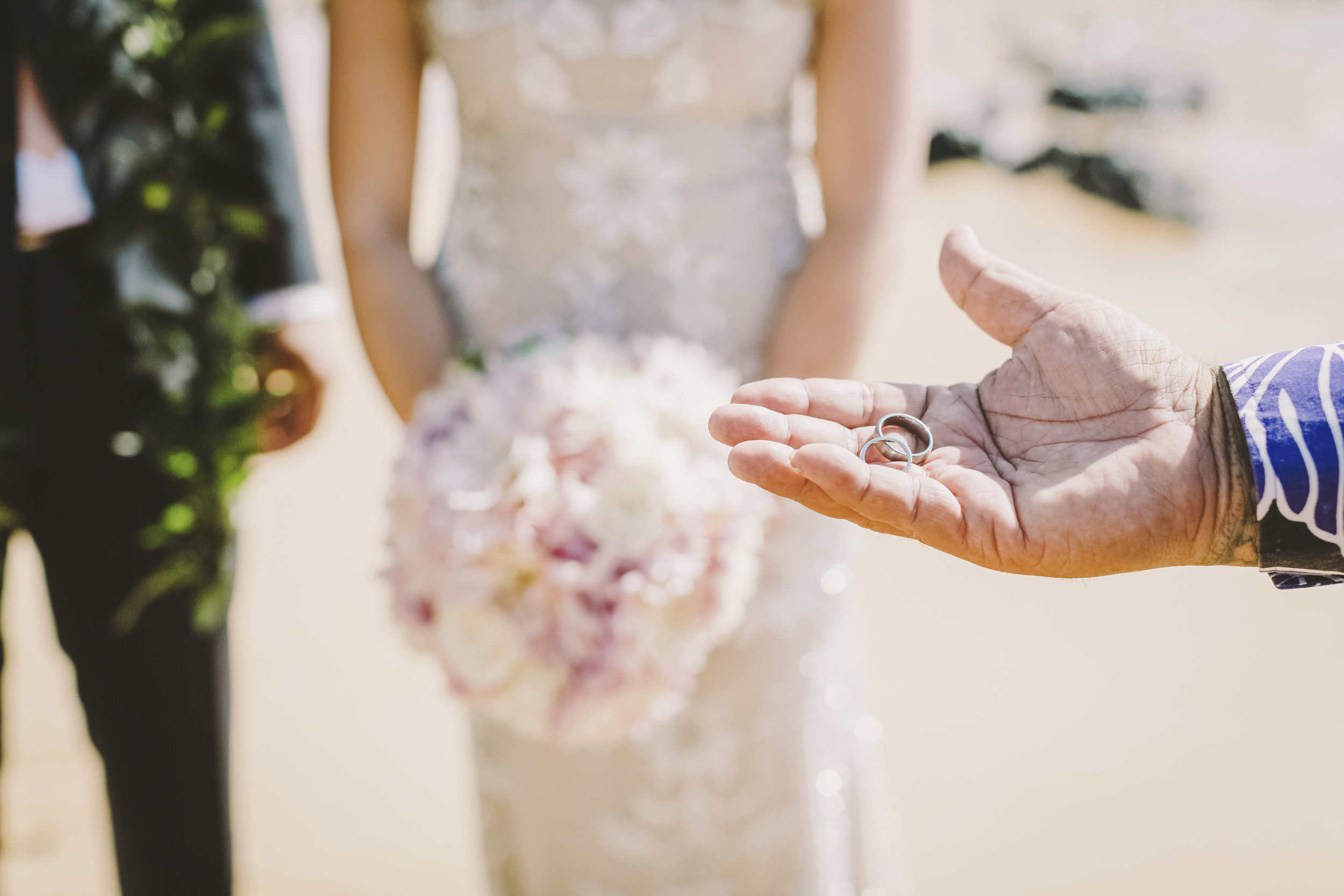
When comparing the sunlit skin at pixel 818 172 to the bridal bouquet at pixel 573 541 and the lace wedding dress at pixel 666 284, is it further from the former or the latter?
the bridal bouquet at pixel 573 541

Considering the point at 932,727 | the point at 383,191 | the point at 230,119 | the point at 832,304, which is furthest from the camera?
the point at 932,727

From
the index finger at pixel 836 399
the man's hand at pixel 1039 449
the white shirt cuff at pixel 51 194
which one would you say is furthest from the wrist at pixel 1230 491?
the white shirt cuff at pixel 51 194

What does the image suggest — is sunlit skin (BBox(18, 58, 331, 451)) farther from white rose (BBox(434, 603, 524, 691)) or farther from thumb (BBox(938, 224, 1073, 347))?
thumb (BBox(938, 224, 1073, 347))

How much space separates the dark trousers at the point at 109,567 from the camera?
1791 millimetres

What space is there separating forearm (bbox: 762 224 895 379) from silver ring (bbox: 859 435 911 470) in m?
0.54

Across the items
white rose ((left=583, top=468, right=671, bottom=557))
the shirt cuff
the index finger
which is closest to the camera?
the index finger

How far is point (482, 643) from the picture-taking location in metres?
1.36

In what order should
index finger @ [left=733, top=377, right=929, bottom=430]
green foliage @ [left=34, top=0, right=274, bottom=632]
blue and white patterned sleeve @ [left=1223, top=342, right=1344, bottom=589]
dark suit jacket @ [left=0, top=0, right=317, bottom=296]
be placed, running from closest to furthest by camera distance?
blue and white patterned sleeve @ [left=1223, top=342, right=1344, bottom=589] < index finger @ [left=733, top=377, right=929, bottom=430] < dark suit jacket @ [left=0, top=0, right=317, bottom=296] < green foliage @ [left=34, top=0, right=274, bottom=632]

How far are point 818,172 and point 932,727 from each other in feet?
8.61

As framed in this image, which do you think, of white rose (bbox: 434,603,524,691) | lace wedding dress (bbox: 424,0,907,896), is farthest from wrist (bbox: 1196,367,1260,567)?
white rose (bbox: 434,603,524,691)

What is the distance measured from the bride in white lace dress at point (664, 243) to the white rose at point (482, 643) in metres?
0.58

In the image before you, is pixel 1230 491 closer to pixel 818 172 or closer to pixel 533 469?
pixel 533 469

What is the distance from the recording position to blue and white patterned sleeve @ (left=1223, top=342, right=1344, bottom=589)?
106cm

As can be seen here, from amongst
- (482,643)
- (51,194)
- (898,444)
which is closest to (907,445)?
(898,444)
